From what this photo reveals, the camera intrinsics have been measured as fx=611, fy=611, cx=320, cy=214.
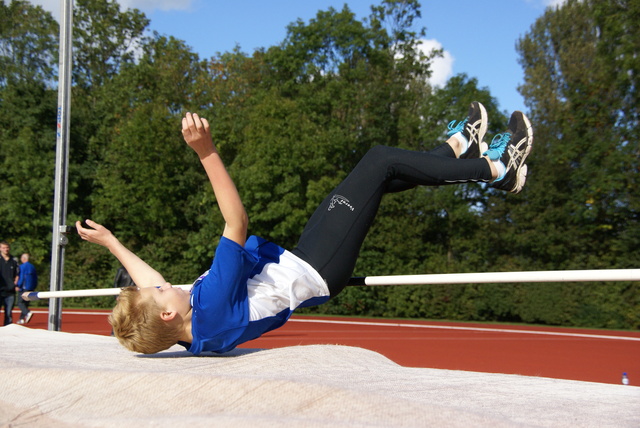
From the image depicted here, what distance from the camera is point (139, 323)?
2799 mm

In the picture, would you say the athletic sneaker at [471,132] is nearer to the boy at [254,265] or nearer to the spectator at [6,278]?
the boy at [254,265]

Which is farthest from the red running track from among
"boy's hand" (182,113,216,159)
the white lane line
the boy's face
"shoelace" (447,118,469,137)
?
"boy's hand" (182,113,216,159)

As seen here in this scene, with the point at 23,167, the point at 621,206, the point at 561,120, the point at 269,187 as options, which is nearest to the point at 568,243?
the point at 621,206

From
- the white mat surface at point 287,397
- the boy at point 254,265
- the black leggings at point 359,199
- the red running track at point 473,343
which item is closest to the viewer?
the white mat surface at point 287,397

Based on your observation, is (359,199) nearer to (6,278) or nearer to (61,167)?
(61,167)

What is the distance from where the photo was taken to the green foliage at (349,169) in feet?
63.6

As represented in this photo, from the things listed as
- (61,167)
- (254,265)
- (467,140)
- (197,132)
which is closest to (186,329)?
(254,265)

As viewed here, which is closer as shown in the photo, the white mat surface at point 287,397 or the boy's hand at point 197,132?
the white mat surface at point 287,397

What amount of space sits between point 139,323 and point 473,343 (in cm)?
1086

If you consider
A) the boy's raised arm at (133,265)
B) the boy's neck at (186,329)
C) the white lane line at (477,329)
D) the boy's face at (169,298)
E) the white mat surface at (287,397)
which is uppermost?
the boy's raised arm at (133,265)

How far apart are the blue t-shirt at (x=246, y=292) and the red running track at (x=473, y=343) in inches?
240

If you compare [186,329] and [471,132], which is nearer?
[186,329]

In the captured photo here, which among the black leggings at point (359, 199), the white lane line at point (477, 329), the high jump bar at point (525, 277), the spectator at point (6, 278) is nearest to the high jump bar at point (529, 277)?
the high jump bar at point (525, 277)

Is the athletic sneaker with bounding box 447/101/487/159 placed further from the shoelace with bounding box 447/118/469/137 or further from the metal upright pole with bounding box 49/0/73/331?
the metal upright pole with bounding box 49/0/73/331
